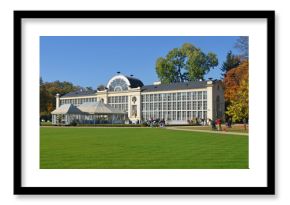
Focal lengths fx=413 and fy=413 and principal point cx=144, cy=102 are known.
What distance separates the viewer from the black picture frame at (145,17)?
7359 millimetres

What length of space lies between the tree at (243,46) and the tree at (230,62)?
14 cm

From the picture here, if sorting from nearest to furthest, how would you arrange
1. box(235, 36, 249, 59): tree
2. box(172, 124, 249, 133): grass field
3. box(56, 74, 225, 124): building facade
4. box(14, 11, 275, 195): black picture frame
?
box(14, 11, 275, 195): black picture frame < box(235, 36, 249, 59): tree < box(172, 124, 249, 133): grass field < box(56, 74, 225, 124): building facade

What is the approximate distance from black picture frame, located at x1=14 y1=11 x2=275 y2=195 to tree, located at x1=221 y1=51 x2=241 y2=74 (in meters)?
0.68

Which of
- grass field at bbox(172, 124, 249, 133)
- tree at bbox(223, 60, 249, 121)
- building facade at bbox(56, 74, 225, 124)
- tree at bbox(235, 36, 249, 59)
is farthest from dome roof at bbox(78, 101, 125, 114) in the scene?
tree at bbox(235, 36, 249, 59)

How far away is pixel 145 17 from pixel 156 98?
4.49 metres

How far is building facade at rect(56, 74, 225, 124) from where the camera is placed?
9.21 meters

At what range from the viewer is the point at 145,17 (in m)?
7.66

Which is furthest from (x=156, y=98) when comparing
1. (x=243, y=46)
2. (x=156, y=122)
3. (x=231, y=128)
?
(x=243, y=46)

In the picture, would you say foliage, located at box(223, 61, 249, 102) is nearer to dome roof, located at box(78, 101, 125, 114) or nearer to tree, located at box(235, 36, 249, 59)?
tree, located at box(235, 36, 249, 59)

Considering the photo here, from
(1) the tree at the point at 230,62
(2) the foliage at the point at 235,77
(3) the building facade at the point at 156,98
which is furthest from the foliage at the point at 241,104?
(1) the tree at the point at 230,62

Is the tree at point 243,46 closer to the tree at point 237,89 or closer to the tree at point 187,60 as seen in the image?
the tree at point 237,89
